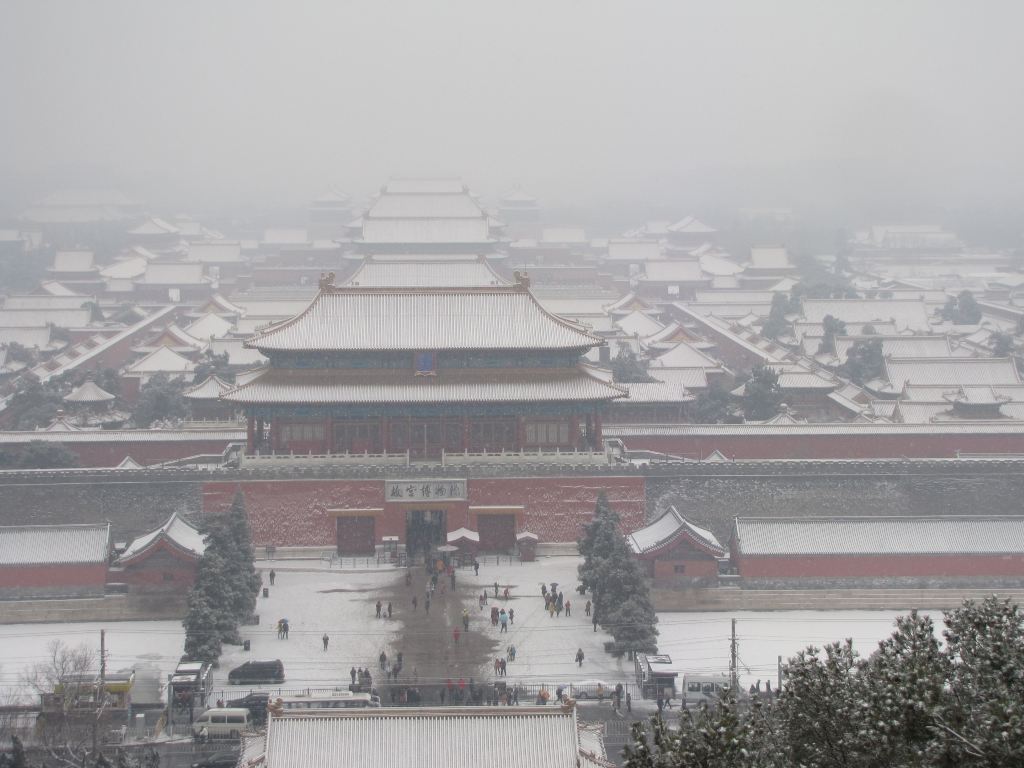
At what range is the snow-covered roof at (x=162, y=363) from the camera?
44.0m

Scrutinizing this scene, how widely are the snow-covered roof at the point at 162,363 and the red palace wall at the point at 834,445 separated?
1716 centimetres

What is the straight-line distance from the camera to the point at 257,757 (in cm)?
1559

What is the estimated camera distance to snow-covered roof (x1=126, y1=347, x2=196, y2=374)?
144ft

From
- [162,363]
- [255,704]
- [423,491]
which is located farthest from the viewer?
[162,363]

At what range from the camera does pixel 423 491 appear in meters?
29.9

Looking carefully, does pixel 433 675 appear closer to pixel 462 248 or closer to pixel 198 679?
pixel 198 679

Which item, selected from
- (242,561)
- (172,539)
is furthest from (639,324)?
(172,539)

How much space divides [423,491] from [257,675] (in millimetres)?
8302

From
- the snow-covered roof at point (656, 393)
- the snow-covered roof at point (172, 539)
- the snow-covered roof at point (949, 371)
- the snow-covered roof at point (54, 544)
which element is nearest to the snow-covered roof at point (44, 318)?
the snow-covered roof at point (656, 393)

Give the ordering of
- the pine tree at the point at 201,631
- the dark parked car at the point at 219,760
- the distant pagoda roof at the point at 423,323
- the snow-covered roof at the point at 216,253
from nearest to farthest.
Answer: the dark parked car at the point at 219,760, the pine tree at the point at 201,631, the distant pagoda roof at the point at 423,323, the snow-covered roof at the point at 216,253

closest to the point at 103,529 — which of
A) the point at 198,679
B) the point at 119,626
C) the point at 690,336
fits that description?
the point at 119,626

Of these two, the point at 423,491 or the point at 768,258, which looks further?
the point at 768,258

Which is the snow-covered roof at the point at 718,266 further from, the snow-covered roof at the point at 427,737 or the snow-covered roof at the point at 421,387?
the snow-covered roof at the point at 427,737

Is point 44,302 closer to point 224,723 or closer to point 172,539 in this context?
point 172,539
